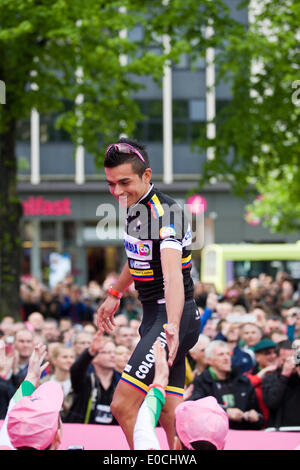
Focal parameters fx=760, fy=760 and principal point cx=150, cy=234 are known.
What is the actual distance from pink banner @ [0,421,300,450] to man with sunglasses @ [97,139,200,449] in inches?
58.5

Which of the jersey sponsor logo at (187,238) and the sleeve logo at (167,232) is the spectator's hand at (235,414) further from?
the sleeve logo at (167,232)

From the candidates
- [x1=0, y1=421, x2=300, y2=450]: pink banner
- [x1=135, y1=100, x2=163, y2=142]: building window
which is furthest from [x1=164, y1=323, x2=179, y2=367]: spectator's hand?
[x1=135, y1=100, x2=163, y2=142]: building window

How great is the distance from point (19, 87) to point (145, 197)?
1020cm

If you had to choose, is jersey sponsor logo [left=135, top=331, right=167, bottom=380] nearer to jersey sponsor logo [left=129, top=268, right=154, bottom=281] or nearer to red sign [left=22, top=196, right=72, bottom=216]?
jersey sponsor logo [left=129, top=268, right=154, bottom=281]

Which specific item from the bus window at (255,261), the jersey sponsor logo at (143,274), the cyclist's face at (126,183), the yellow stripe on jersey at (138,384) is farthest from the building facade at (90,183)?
the yellow stripe on jersey at (138,384)

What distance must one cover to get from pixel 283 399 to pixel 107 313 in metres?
2.83

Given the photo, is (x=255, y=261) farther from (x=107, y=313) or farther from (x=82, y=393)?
(x=107, y=313)

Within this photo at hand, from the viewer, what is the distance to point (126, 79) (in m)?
15.3

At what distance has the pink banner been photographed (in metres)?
5.87

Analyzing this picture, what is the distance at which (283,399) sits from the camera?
282 inches

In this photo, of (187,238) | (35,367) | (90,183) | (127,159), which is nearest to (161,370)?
(35,367)

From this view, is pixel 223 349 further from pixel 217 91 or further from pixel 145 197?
pixel 217 91

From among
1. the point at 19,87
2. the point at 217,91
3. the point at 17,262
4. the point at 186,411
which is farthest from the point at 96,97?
the point at 217,91

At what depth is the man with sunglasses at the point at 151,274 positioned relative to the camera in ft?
13.9
